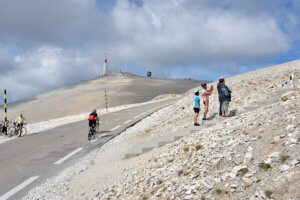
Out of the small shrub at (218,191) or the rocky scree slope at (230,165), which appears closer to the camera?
the rocky scree slope at (230,165)

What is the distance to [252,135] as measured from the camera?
966 cm

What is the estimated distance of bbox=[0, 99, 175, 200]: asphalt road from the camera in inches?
494

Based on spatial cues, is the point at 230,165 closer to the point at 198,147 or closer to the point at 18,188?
the point at 198,147

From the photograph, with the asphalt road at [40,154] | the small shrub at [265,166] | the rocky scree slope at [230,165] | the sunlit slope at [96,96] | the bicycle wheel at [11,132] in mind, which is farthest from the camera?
the sunlit slope at [96,96]

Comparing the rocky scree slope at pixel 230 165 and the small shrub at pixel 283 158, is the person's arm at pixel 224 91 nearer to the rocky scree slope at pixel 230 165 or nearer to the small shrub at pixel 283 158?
the rocky scree slope at pixel 230 165

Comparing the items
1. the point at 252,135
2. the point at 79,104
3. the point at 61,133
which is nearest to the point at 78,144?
the point at 61,133

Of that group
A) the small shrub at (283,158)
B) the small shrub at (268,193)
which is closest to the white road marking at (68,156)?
the small shrub at (283,158)

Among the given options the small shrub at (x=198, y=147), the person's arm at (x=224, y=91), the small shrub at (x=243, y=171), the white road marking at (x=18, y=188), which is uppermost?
the person's arm at (x=224, y=91)

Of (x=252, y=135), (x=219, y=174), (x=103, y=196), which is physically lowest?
(x=103, y=196)

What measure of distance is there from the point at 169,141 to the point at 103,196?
4.26 m

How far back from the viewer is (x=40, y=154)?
17422 millimetres

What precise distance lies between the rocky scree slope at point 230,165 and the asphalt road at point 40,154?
383 centimetres

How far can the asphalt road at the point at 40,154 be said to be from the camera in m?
12.6

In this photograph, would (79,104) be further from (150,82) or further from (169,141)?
(169,141)
